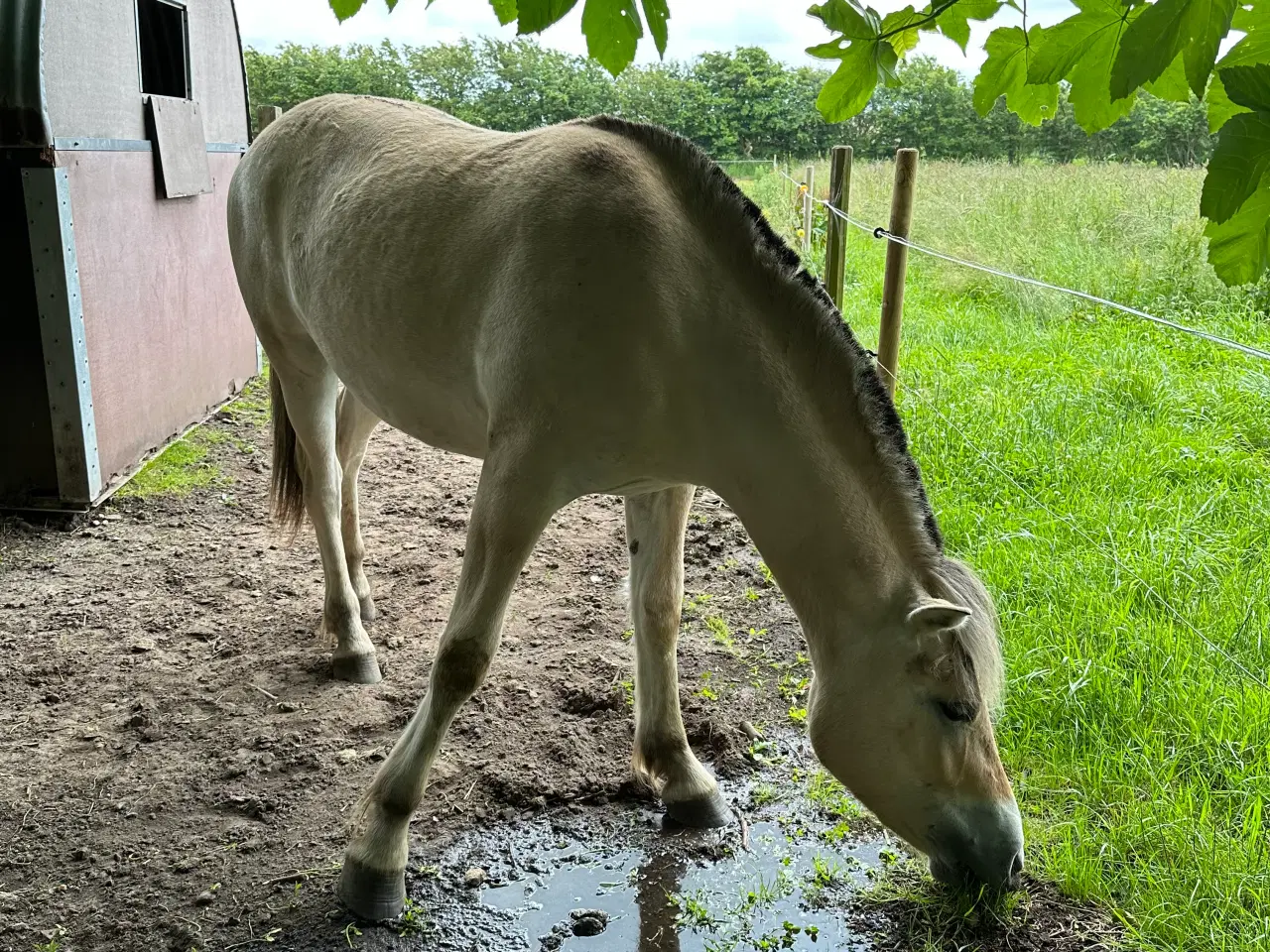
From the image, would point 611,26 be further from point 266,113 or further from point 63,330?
point 266,113

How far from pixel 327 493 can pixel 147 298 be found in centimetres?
276

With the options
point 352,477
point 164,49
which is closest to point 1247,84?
point 352,477

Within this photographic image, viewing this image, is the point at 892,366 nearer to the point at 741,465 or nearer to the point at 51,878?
the point at 741,465

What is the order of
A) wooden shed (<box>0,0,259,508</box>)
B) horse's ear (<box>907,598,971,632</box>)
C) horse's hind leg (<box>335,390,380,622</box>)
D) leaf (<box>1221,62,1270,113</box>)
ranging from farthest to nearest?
wooden shed (<box>0,0,259,508</box>) < horse's hind leg (<box>335,390,380,622</box>) < horse's ear (<box>907,598,971,632</box>) < leaf (<box>1221,62,1270,113</box>)

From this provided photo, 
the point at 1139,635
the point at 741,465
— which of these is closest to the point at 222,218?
the point at 741,465

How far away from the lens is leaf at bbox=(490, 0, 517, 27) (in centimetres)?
129

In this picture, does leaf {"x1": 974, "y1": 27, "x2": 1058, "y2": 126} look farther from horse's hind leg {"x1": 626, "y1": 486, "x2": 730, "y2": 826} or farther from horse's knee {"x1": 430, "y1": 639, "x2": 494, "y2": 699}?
horse's knee {"x1": 430, "y1": 639, "x2": 494, "y2": 699}

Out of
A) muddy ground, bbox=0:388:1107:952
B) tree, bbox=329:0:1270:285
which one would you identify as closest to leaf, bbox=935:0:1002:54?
tree, bbox=329:0:1270:285

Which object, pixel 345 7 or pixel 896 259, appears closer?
pixel 345 7

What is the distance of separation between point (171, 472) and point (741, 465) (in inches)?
178

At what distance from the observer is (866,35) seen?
4.24ft

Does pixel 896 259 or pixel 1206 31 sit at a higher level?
pixel 1206 31

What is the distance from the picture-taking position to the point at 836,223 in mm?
5797

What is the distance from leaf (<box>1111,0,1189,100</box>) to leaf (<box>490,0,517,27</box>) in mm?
778
